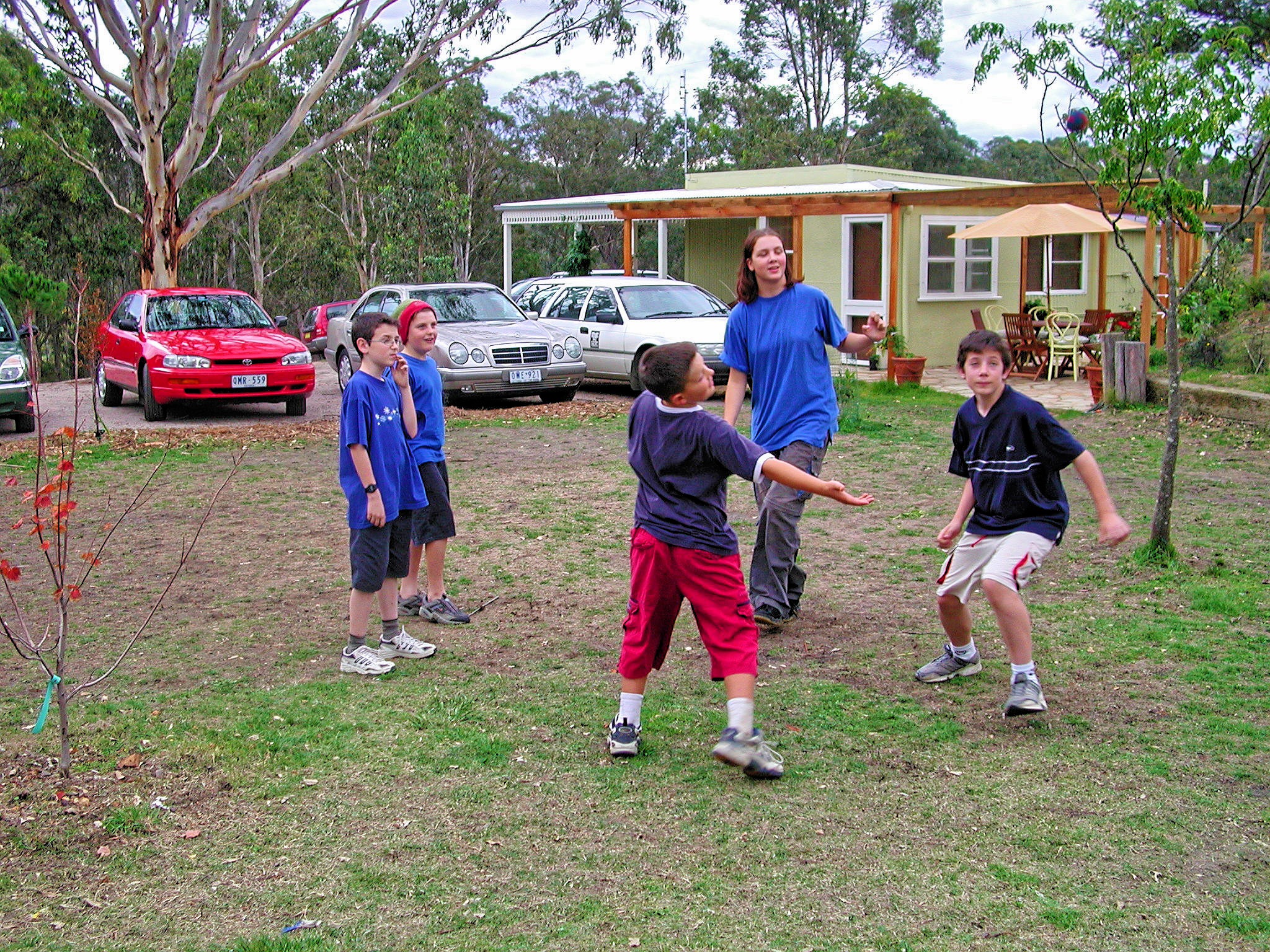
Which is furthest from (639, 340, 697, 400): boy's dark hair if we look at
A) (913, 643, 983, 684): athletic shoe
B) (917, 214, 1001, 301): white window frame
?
(917, 214, 1001, 301): white window frame

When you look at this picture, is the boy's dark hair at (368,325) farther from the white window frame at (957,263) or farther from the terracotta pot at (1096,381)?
the white window frame at (957,263)

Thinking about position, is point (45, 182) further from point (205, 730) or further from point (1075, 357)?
point (205, 730)

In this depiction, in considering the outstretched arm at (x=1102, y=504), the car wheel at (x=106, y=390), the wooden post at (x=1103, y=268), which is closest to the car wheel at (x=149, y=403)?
the car wheel at (x=106, y=390)

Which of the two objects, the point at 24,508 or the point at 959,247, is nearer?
the point at 24,508

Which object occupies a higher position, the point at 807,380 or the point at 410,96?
the point at 410,96

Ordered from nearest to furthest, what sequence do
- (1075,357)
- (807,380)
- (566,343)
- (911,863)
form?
(911,863), (807,380), (566,343), (1075,357)

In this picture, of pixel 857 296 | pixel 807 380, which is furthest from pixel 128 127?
pixel 807 380

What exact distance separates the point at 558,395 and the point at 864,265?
678cm

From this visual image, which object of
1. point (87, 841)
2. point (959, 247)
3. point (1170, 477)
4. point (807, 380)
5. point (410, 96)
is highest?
point (410, 96)

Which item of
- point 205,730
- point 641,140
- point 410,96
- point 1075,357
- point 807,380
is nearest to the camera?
point 205,730

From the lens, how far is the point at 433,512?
5984 mm

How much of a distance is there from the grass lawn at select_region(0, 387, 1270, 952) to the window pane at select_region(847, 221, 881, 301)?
13.3 metres

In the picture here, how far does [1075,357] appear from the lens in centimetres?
1680

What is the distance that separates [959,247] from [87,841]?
1830 centimetres
